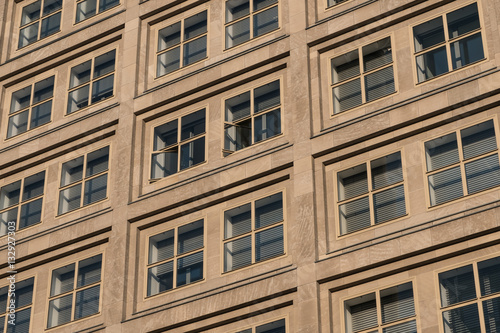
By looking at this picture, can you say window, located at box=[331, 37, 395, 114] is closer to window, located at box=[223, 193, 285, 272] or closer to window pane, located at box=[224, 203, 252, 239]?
window, located at box=[223, 193, 285, 272]

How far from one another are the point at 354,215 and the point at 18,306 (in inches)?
455

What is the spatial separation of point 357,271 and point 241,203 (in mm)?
4930

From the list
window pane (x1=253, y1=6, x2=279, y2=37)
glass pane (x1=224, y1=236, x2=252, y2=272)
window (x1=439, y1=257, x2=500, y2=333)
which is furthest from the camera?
window pane (x1=253, y1=6, x2=279, y2=37)

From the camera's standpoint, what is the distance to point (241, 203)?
115 feet

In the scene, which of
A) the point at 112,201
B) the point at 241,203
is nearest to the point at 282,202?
the point at 241,203

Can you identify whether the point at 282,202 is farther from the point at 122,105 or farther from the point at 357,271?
the point at 122,105

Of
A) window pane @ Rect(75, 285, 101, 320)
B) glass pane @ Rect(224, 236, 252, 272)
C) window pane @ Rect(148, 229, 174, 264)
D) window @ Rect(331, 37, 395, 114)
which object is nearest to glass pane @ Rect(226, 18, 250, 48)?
window @ Rect(331, 37, 395, 114)

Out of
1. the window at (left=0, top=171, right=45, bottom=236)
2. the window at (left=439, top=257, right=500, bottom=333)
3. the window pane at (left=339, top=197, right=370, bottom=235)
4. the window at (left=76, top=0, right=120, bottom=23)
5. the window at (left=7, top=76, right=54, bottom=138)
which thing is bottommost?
the window at (left=439, top=257, right=500, bottom=333)

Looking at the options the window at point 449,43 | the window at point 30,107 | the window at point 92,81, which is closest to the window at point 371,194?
the window at point 449,43

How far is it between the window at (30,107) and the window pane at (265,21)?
805 centimetres

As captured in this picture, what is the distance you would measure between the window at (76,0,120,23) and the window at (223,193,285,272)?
11137 mm

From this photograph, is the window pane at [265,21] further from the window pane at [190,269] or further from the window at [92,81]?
the window pane at [190,269]

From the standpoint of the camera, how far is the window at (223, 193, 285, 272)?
33.7 metres

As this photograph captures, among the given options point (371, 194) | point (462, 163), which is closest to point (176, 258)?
point (371, 194)
